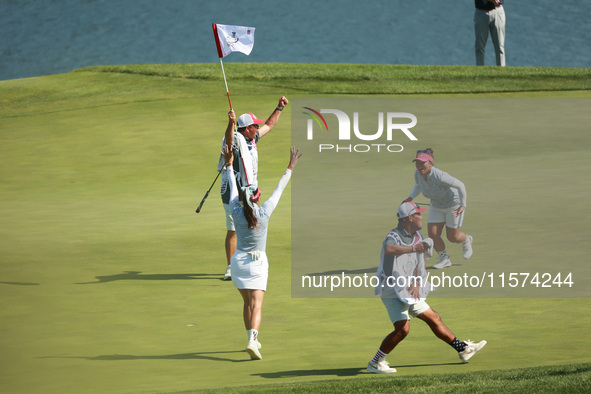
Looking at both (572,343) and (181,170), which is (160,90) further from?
(572,343)

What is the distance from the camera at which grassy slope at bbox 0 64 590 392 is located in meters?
9.36

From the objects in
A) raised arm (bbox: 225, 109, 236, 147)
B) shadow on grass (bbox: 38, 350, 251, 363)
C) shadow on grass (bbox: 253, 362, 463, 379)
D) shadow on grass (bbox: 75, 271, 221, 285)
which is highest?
raised arm (bbox: 225, 109, 236, 147)

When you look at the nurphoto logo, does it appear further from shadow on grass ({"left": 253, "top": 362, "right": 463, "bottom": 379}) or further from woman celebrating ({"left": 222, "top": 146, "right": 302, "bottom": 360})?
shadow on grass ({"left": 253, "top": 362, "right": 463, "bottom": 379})

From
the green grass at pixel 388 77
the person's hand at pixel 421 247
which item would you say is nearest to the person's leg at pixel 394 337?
the person's hand at pixel 421 247

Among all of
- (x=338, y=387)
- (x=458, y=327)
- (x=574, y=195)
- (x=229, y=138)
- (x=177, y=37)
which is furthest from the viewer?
(x=177, y=37)

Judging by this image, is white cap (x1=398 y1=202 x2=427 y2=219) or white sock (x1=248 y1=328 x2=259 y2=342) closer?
white cap (x1=398 y1=202 x2=427 y2=219)

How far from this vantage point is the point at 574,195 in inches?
680

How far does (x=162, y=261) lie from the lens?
563 inches

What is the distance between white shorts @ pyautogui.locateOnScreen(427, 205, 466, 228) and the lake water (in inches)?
981

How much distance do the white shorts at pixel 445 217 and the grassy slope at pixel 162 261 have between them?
1886mm

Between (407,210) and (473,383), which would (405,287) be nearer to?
(407,210)

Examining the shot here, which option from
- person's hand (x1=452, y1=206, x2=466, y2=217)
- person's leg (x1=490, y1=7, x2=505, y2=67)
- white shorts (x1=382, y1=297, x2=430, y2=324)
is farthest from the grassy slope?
person's hand (x1=452, y1=206, x2=466, y2=217)

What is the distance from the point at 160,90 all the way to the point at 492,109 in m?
8.81

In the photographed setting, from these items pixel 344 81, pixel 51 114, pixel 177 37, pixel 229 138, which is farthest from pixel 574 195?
pixel 177 37
